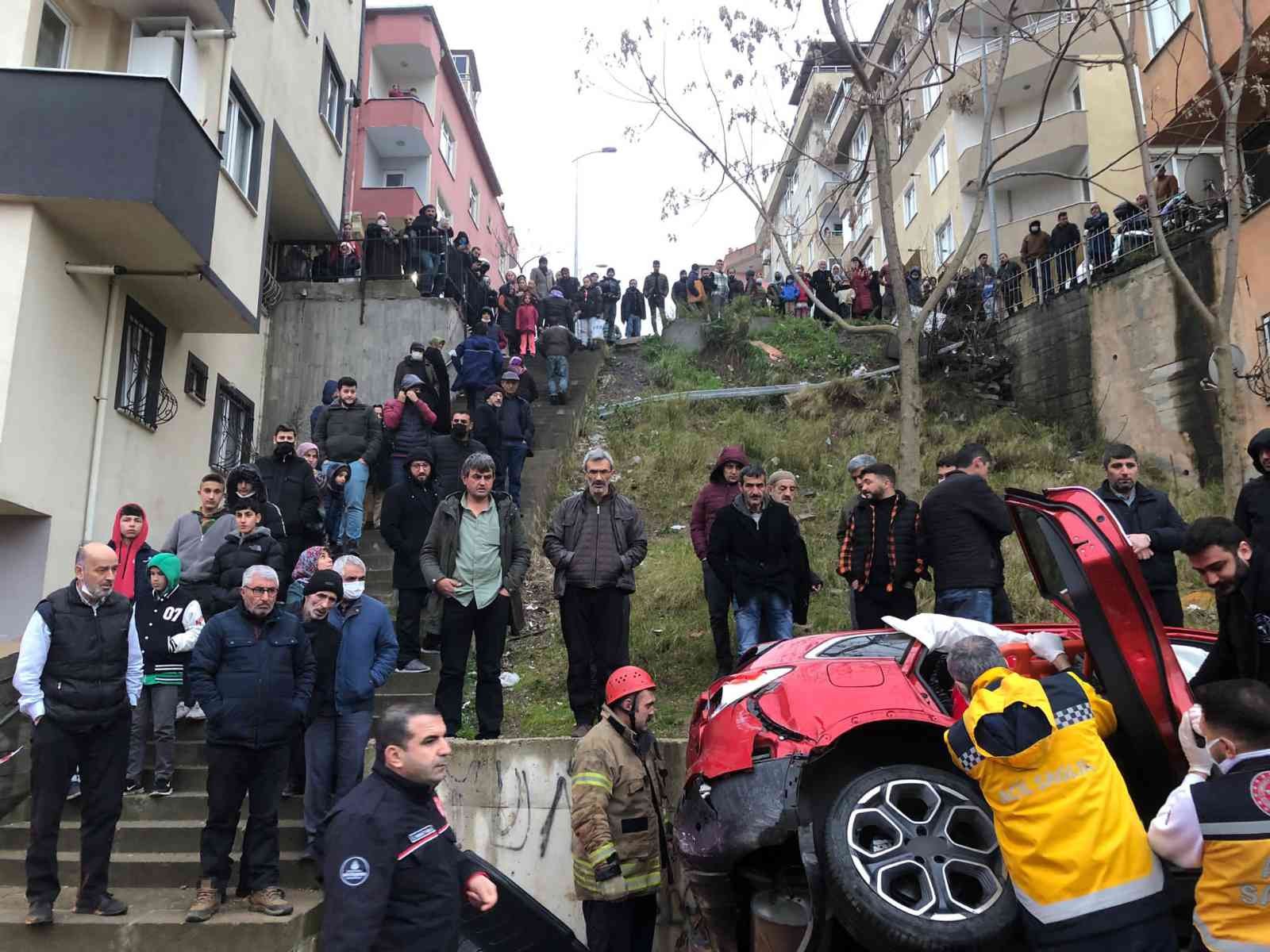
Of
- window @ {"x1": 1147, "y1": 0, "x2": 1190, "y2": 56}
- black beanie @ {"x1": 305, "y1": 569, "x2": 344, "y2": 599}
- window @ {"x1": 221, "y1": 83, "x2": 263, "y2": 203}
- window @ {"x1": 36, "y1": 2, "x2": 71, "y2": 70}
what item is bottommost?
black beanie @ {"x1": 305, "y1": 569, "x2": 344, "y2": 599}

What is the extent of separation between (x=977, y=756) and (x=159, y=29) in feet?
39.3

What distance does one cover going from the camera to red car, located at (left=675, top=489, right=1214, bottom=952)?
4.18 m

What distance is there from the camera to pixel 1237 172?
33.7 ft

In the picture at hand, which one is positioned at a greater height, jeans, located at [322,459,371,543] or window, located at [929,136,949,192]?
window, located at [929,136,949,192]

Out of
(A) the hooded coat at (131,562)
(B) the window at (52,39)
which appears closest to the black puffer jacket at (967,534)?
(A) the hooded coat at (131,562)

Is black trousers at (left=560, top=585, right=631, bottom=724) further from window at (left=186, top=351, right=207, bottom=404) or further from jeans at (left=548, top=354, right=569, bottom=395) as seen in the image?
jeans at (left=548, top=354, right=569, bottom=395)

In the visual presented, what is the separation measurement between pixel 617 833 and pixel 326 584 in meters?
2.62

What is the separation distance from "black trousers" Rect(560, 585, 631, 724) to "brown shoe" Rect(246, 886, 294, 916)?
229 centimetres

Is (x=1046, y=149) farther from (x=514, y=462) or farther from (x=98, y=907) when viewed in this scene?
(x=98, y=907)

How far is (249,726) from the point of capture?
5961 mm

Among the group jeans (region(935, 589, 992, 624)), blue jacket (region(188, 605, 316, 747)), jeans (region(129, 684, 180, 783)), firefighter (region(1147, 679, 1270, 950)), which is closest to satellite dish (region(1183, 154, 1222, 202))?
jeans (region(935, 589, 992, 624))

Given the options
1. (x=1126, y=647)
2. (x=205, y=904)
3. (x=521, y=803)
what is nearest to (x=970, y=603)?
(x=1126, y=647)

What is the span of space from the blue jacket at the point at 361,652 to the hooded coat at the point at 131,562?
170 centimetres

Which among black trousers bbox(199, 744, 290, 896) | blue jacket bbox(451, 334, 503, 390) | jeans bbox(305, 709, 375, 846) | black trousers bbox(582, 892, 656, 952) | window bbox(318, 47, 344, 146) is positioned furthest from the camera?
window bbox(318, 47, 344, 146)
